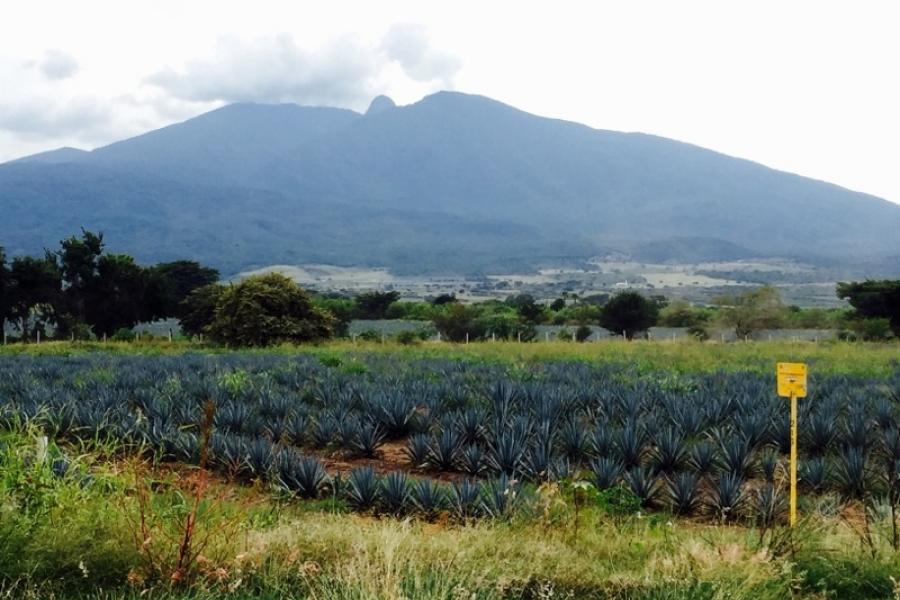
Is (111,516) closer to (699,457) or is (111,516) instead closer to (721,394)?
(699,457)

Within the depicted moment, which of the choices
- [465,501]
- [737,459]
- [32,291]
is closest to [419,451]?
[465,501]

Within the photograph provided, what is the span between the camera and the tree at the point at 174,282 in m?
54.9

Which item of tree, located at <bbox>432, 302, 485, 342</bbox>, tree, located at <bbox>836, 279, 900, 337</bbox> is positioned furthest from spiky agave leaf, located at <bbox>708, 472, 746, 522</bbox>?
tree, located at <bbox>836, 279, 900, 337</bbox>

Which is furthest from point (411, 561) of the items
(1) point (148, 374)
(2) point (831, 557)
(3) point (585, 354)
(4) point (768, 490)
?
(3) point (585, 354)

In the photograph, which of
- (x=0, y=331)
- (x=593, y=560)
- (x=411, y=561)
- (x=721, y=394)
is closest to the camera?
(x=411, y=561)

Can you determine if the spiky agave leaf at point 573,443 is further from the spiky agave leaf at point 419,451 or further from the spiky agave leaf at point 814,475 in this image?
the spiky agave leaf at point 814,475

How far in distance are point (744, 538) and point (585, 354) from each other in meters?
17.4

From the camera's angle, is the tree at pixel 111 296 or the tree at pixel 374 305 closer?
the tree at pixel 111 296

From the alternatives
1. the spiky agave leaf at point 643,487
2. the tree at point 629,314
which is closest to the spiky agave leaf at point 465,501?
the spiky agave leaf at point 643,487

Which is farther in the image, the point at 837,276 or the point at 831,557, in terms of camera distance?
the point at 837,276

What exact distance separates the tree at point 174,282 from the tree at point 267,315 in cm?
2263

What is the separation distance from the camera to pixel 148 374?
1578 cm

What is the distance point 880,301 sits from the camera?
45.4 meters

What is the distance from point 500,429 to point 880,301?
137ft
